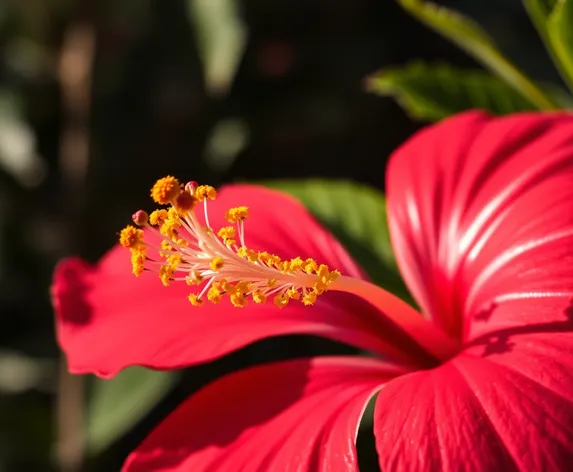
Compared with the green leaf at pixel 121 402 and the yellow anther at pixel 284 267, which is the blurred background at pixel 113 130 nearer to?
the green leaf at pixel 121 402

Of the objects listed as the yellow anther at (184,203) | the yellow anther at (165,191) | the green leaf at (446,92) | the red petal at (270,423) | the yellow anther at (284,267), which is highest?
the green leaf at (446,92)

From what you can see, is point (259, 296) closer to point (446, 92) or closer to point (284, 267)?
point (284, 267)

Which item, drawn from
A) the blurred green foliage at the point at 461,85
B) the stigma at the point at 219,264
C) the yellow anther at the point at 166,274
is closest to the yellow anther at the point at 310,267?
the stigma at the point at 219,264

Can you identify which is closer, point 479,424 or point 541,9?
point 479,424

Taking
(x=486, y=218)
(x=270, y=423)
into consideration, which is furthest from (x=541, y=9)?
(x=270, y=423)

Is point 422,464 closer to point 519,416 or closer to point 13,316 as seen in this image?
point 519,416

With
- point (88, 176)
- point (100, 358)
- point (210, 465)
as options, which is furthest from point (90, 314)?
point (88, 176)

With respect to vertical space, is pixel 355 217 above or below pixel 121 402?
above
